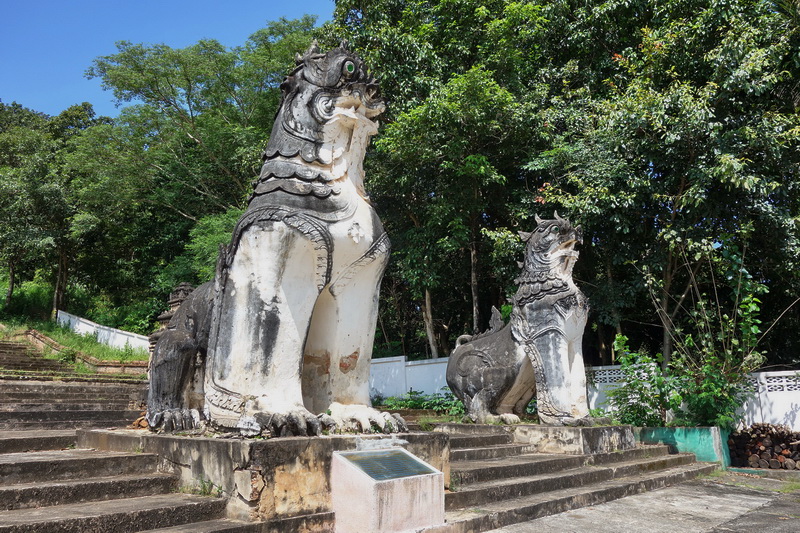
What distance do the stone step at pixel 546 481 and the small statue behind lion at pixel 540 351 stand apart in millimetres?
625

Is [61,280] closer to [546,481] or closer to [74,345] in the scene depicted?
[74,345]

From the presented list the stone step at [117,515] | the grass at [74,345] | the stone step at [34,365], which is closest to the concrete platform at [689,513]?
the stone step at [117,515]

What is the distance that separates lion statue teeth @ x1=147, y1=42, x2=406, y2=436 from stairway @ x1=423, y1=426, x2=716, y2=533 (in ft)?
2.60

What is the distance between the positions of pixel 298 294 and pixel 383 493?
1189mm

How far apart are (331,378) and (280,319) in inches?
23.0

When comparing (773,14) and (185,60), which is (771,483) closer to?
(773,14)

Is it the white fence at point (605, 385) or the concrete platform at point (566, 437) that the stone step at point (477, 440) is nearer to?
the concrete platform at point (566, 437)

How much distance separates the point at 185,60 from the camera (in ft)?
53.8

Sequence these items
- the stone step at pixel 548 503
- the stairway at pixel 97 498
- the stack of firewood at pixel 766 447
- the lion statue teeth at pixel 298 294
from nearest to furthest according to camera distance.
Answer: the stairway at pixel 97 498 < the lion statue teeth at pixel 298 294 < the stone step at pixel 548 503 < the stack of firewood at pixel 766 447

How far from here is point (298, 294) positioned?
3496mm

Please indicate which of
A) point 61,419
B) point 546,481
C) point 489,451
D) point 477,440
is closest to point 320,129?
point 546,481

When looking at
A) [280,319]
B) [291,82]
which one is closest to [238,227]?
[280,319]

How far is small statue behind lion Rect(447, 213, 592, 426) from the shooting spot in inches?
252

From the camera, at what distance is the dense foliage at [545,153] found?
29.6ft
